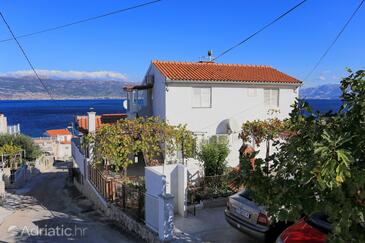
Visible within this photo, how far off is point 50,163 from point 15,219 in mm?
31569

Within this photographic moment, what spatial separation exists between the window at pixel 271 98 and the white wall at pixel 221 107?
26 centimetres

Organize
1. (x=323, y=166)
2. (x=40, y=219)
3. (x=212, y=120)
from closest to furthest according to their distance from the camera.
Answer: (x=323, y=166) → (x=40, y=219) → (x=212, y=120)

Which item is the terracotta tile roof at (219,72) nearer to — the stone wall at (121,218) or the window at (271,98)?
the window at (271,98)

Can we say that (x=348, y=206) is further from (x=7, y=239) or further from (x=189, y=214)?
(x=7, y=239)

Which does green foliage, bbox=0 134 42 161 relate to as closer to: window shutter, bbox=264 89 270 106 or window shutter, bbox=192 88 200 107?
window shutter, bbox=192 88 200 107

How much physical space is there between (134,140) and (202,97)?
8.00 metres

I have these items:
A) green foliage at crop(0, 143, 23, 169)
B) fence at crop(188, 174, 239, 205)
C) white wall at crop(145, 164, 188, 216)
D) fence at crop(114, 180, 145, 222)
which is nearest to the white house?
fence at crop(188, 174, 239, 205)

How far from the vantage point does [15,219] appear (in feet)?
45.6

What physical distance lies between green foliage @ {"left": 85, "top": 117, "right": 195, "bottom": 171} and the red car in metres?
7.71

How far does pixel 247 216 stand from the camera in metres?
8.64

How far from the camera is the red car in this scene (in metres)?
6.51

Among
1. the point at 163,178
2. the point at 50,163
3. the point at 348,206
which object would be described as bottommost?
the point at 50,163

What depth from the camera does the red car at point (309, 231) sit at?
6508mm

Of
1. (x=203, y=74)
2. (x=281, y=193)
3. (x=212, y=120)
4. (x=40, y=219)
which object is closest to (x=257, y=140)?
(x=212, y=120)
